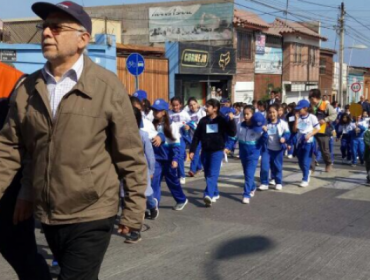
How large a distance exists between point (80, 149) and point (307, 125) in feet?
28.9

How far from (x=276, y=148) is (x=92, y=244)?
311 inches

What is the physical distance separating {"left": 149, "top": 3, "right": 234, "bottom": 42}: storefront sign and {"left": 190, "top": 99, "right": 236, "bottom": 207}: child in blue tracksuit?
2199 centimetres

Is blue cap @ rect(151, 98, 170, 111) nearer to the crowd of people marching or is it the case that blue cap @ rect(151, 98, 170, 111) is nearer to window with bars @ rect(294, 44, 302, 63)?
the crowd of people marching

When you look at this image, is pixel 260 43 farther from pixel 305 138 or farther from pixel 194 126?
pixel 305 138

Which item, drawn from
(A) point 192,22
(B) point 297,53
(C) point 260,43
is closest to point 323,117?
(A) point 192,22

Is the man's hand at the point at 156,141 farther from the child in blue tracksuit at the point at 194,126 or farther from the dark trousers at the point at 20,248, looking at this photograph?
the child in blue tracksuit at the point at 194,126

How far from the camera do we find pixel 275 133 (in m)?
→ 10.5

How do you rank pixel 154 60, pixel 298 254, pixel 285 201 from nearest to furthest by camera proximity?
pixel 298 254, pixel 285 201, pixel 154 60

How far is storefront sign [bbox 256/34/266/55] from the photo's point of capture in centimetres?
3375

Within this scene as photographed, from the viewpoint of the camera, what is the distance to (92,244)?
2961 millimetres

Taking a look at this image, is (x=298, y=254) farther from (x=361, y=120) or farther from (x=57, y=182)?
(x=361, y=120)

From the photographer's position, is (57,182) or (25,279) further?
(25,279)

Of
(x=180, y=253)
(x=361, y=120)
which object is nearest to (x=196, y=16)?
(x=361, y=120)

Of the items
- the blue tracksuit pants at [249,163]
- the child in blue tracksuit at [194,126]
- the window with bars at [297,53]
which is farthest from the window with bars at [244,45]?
the blue tracksuit pants at [249,163]
